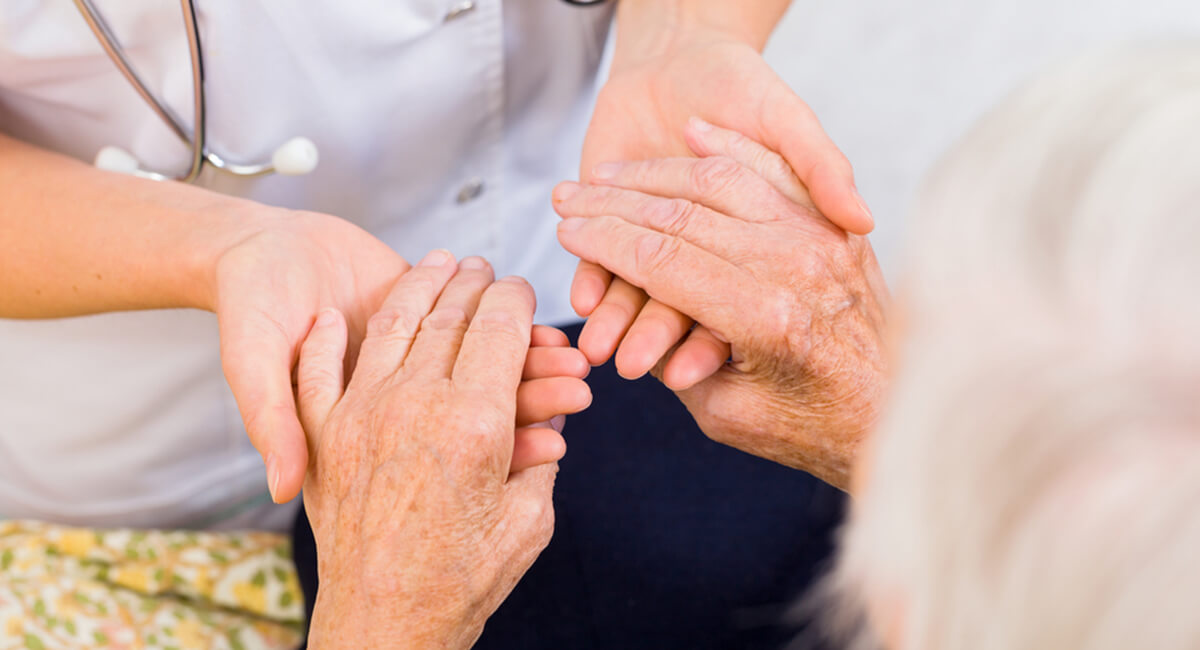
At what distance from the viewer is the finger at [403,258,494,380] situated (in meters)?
0.76

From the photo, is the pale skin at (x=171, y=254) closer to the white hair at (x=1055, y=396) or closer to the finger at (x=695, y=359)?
the finger at (x=695, y=359)

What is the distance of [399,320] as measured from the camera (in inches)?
32.5

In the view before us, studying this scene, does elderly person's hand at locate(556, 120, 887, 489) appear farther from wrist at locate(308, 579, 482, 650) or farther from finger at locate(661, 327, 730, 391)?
wrist at locate(308, 579, 482, 650)

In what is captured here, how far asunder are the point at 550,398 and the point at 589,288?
16cm

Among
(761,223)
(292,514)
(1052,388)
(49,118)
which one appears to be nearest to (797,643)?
(761,223)

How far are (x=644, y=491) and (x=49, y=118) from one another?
2.68 feet

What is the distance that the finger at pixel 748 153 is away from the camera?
0.89 metres

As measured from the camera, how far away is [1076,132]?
447 mm

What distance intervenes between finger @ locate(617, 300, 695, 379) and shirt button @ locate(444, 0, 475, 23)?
0.40 metres

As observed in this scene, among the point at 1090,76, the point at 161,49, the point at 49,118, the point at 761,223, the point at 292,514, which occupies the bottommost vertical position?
the point at 292,514

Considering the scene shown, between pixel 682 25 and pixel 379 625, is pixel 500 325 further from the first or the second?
pixel 682 25

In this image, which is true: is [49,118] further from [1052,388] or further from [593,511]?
[1052,388]

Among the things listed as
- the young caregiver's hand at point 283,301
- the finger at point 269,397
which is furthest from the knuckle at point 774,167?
the finger at point 269,397

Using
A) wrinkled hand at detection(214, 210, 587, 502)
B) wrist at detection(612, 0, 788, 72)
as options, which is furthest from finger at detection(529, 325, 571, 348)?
wrist at detection(612, 0, 788, 72)
